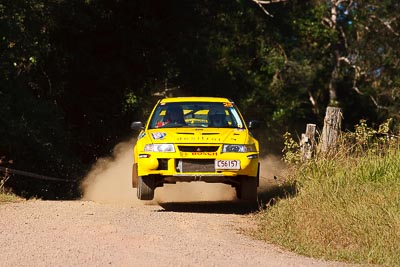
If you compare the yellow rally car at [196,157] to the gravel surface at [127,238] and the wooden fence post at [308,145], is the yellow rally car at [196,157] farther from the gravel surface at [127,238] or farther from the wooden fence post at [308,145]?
the wooden fence post at [308,145]

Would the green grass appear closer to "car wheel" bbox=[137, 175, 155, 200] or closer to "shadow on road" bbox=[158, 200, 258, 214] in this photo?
"shadow on road" bbox=[158, 200, 258, 214]

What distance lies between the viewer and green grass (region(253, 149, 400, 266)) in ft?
33.8

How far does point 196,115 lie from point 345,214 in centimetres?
467

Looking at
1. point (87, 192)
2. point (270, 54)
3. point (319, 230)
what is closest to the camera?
point (319, 230)

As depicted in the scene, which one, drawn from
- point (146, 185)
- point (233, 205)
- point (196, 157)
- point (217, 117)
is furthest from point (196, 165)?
point (233, 205)

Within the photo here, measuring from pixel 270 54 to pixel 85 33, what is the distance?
38.3 ft

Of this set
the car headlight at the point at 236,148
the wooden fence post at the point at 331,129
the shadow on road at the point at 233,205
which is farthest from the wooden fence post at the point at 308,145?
the car headlight at the point at 236,148

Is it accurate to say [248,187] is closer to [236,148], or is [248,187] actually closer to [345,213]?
[236,148]

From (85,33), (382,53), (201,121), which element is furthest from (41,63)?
(382,53)

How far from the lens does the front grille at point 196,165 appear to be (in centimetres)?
1352

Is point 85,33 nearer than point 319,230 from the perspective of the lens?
No

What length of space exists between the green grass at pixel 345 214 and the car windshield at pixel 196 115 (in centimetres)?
150

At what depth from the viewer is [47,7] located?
79.6 feet

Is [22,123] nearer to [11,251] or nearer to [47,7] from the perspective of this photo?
[47,7]
